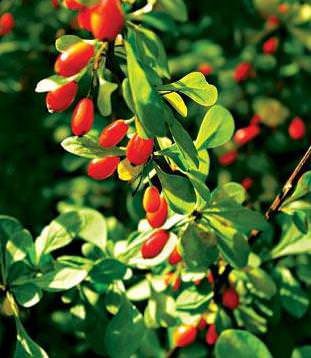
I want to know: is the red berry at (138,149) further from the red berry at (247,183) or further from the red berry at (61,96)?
the red berry at (247,183)

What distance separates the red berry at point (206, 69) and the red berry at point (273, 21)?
0.24 meters

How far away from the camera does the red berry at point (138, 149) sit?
3.22ft

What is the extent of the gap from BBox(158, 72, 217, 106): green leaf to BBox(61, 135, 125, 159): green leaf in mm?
159

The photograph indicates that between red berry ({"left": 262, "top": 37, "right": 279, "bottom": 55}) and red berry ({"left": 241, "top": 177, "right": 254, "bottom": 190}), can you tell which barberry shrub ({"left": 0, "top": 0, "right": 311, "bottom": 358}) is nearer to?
red berry ({"left": 241, "top": 177, "right": 254, "bottom": 190})

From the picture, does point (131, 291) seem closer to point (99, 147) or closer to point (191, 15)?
point (99, 147)

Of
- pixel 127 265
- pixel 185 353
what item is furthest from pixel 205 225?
pixel 185 353

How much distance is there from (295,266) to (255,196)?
44 centimetres

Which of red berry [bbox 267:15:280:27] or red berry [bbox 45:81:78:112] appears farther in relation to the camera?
red berry [bbox 267:15:280:27]

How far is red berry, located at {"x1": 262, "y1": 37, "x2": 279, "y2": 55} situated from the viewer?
88.0 inches

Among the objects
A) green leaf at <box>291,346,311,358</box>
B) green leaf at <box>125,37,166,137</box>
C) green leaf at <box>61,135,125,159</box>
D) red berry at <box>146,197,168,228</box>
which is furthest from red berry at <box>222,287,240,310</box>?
green leaf at <box>125,37,166,137</box>

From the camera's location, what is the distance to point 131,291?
143cm

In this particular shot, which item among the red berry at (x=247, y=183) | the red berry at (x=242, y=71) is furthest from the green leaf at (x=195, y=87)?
the red berry at (x=242, y=71)

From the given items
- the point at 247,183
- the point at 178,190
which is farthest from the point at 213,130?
the point at 247,183

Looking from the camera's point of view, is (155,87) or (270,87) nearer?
(155,87)
